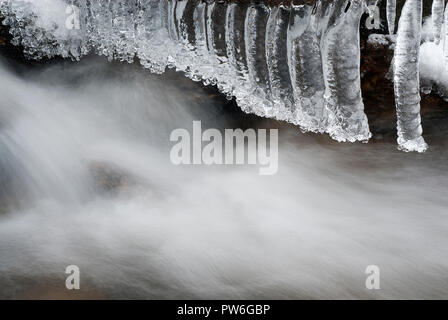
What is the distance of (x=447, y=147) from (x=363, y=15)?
1.01 meters

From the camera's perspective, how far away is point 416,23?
85.9 inches

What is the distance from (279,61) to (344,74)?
1.19 ft

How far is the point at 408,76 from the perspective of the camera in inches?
88.3

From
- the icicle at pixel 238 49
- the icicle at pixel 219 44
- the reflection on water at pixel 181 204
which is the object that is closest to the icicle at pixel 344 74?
the reflection on water at pixel 181 204

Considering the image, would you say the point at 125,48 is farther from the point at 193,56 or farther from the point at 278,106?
the point at 278,106

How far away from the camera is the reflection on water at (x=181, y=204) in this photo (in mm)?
2582

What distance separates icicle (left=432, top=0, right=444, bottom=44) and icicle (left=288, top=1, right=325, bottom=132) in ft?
1.92

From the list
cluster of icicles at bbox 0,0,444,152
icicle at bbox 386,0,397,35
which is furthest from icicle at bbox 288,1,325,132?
icicle at bbox 386,0,397,35

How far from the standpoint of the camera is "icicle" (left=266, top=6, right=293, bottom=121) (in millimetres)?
2305

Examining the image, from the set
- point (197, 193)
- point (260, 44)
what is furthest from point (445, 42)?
point (197, 193)

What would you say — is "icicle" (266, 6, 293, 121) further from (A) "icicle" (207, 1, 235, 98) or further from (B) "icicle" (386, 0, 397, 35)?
(B) "icicle" (386, 0, 397, 35)

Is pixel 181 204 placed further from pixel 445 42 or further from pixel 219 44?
pixel 445 42

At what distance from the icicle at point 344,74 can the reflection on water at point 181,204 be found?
33cm

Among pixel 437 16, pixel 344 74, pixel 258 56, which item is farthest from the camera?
pixel 258 56
